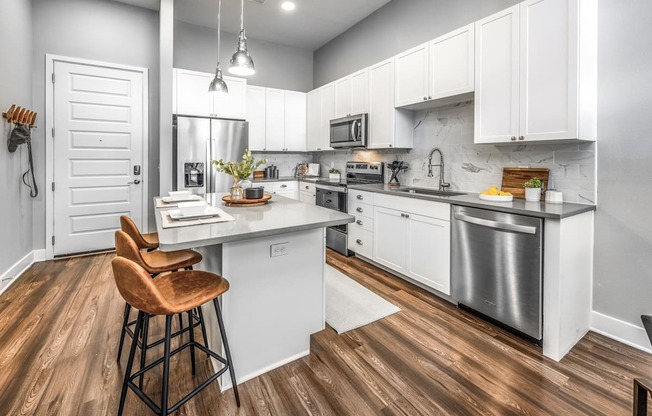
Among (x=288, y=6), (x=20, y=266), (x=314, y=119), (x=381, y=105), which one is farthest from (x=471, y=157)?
(x=20, y=266)

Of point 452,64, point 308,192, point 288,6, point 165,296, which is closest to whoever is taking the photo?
point 165,296

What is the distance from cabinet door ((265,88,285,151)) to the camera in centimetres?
523

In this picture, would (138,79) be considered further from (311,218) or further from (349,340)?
(349,340)

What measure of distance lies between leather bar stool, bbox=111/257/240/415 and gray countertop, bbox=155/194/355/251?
0.57 feet

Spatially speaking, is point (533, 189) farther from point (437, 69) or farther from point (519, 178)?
point (437, 69)

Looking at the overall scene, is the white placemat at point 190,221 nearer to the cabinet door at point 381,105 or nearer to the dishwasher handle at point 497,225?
the dishwasher handle at point 497,225

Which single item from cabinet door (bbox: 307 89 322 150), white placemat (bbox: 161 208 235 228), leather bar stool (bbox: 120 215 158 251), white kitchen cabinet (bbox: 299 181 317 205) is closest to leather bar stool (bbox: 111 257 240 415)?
white placemat (bbox: 161 208 235 228)

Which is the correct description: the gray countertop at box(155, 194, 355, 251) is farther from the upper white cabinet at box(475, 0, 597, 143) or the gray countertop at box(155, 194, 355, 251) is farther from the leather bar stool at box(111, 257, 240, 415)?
the upper white cabinet at box(475, 0, 597, 143)

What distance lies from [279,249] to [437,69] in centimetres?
243

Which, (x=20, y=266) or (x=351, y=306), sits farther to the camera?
(x=20, y=266)

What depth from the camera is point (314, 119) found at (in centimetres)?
537

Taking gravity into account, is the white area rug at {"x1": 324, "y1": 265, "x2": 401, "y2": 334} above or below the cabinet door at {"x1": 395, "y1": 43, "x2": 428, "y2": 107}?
below

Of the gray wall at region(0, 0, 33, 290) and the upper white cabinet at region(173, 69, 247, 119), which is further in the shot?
the upper white cabinet at region(173, 69, 247, 119)

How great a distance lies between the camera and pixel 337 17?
182 inches
